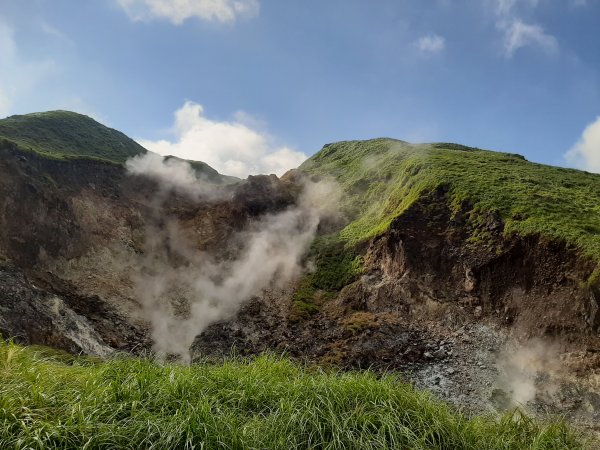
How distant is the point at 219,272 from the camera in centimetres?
3025

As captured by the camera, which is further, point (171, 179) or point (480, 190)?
point (171, 179)

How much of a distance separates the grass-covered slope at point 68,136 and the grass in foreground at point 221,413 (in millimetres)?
31110

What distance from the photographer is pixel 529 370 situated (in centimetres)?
1680

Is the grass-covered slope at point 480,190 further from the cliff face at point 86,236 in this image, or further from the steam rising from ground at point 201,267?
the cliff face at point 86,236

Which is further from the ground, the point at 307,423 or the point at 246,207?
the point at 246,207

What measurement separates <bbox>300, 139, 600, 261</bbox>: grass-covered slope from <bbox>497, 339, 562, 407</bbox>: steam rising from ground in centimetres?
467

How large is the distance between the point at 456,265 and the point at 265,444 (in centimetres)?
2032

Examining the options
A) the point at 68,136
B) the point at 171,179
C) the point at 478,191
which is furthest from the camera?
the point at 68,136

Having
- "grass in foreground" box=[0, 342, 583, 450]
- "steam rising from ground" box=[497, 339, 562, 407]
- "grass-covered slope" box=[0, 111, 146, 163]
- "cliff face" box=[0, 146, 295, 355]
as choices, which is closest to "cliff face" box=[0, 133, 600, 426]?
"cliff face" box=[0, 146, 295, 355]

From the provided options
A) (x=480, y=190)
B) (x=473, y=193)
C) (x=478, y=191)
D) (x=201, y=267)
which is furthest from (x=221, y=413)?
(x=201, y=267)

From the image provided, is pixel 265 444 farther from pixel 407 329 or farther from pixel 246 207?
pixel 246 207

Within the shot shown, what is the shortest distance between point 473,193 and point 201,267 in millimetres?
18572

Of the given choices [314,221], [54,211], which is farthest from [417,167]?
[54,211]

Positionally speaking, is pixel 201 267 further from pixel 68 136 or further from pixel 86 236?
pixel 68 136
